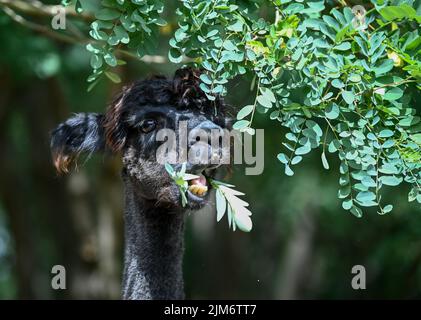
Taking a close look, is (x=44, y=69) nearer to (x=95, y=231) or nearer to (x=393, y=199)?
(x=95, y=231)

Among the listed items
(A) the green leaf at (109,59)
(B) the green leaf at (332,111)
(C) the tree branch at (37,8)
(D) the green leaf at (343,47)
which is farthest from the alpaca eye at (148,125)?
(C) the tree branch at (37,8)

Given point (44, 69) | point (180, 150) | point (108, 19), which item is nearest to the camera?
point (108, 19)

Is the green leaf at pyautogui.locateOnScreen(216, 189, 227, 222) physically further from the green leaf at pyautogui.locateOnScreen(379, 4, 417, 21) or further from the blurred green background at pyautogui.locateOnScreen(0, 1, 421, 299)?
the blurred green background at pyautogui.locateOnScreen(0, 1, 421, 299)

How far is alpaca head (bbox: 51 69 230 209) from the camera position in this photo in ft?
17.1

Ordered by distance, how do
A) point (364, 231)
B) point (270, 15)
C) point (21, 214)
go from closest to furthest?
point (270, 15) → point (364, 231) → point (21, 214)

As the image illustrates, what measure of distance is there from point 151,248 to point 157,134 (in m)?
1.00

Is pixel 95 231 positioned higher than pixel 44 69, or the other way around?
pixel 44 69

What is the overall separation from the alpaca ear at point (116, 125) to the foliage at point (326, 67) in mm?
988

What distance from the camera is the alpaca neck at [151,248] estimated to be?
20.0ft

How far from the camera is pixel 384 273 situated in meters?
12.3

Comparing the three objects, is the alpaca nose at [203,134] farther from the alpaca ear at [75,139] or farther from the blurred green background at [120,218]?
the blurred green background at [120,218]

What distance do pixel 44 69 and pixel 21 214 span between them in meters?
5.69

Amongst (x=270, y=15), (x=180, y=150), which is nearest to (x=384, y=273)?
(x=270, y=15)

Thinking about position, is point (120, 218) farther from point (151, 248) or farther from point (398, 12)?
point (398, 12)
